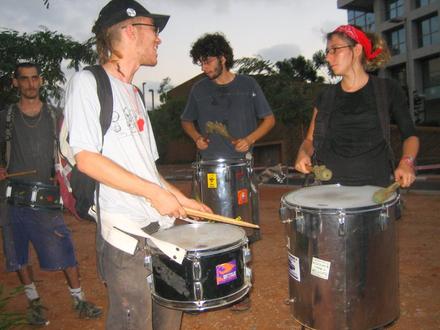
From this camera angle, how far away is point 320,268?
233cm

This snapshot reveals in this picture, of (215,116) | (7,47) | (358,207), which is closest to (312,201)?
(358,207)

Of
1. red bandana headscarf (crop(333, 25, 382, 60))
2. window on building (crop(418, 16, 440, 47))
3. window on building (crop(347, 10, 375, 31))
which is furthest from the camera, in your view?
window on building (crop(347, 10, 375, 31))

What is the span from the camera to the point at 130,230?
1.96 metres

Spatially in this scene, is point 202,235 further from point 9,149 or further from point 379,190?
point 9,149

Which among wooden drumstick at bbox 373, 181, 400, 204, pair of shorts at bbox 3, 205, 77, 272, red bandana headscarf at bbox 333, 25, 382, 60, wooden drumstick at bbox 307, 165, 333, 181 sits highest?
red bandana headscarf at bbox 333, 25, 382, 60

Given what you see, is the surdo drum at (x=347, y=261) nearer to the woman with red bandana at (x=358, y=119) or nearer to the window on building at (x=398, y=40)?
the woman with red bandana at (x=358, y=119)

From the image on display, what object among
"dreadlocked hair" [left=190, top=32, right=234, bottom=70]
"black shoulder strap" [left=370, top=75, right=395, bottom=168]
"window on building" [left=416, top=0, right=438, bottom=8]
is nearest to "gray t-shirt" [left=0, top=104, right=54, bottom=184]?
"dreadlocked hair" [left=190, top=32, right=234, bottom=70]

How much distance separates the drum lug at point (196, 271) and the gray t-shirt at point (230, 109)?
2.12 meters

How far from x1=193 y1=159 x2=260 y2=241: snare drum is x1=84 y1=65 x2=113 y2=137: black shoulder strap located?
2044 millimetres

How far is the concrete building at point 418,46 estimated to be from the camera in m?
32.8

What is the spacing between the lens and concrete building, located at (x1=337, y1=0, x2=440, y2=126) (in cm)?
3275

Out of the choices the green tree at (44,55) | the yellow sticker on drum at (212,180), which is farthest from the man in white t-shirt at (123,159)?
the green tree at (44,55)

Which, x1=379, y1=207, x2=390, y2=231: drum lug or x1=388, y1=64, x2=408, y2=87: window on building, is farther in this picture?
x1=388, y1=64, x2=408, y2=87: window on building

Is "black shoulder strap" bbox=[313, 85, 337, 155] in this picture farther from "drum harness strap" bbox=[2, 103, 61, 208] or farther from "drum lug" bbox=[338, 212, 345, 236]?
"drum harness strap" bbox=[2, 103, 61, 208]
